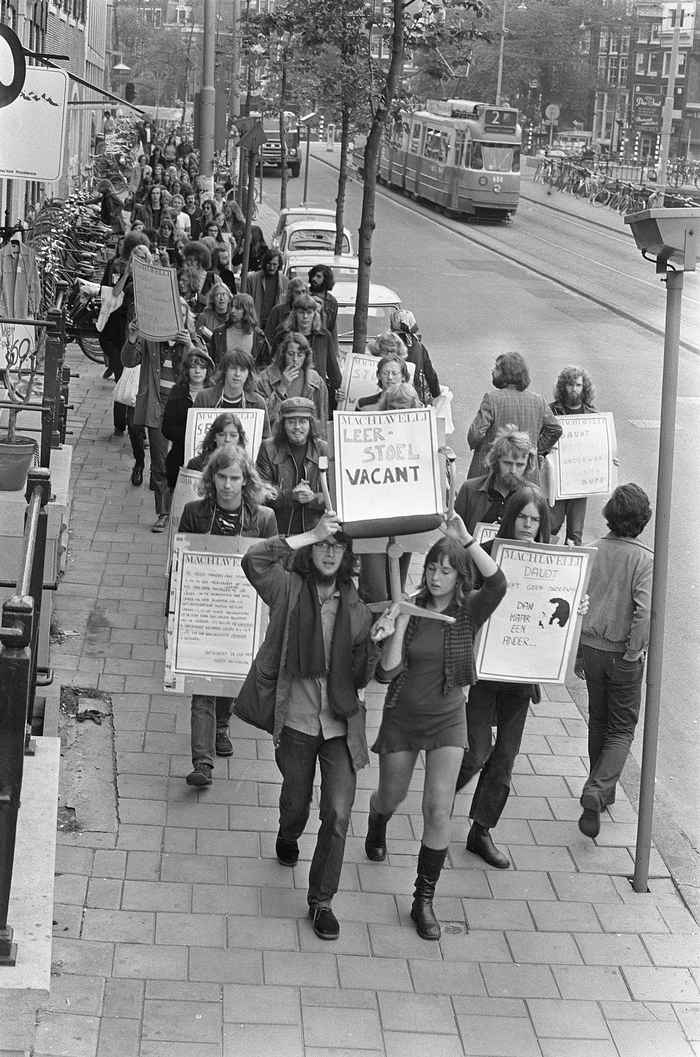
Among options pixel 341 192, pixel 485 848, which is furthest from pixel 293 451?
pixel 341 192

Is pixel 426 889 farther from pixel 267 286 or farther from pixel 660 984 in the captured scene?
A: pixel 267 286

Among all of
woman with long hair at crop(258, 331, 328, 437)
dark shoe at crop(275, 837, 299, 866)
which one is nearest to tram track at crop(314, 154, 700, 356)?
woman with long hair at crop(258, 331, 328, 437)

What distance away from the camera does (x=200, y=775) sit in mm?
7551

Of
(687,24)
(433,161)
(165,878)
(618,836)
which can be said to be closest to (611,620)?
(618,836)

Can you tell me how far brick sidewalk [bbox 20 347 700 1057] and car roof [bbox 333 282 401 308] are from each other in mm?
9882

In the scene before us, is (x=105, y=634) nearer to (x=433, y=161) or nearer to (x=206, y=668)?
(x=206, y=668)

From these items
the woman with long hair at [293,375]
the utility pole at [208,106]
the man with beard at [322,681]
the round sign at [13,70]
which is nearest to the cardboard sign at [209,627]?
the man with beard at [322,681]

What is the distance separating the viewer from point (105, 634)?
959cm

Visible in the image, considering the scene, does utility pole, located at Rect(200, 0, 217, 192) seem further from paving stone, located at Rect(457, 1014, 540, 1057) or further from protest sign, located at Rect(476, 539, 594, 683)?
paving stone, located at Rect(457, 1014, 540, 1057)

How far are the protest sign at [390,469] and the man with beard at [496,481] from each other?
4.18ft

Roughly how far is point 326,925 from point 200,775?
1391 millimetres

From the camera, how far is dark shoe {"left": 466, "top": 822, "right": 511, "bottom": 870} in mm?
7141

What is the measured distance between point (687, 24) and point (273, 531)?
77.2 m

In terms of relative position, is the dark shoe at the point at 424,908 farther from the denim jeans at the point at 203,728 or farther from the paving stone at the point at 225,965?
the denim jeans at the point at 203,728
